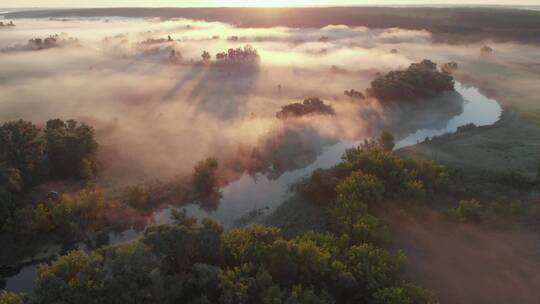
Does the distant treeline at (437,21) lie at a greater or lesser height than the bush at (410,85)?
greater

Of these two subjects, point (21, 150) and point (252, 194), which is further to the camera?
point (252, 194)

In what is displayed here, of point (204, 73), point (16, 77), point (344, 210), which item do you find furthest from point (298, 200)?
point (16, 77)

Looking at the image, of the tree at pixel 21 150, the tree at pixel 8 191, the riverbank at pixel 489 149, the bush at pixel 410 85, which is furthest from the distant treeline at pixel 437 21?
the tree at pixel 8 191

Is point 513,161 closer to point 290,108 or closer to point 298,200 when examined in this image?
point 298,200

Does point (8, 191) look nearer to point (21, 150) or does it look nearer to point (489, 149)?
point (21, 150)

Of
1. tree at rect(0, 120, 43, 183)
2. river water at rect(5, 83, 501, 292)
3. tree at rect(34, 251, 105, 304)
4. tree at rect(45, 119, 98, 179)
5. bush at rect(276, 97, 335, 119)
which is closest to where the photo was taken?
tree at rect(34, 251, 105, 304)

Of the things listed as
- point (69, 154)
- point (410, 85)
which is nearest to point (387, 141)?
point (410, 85)

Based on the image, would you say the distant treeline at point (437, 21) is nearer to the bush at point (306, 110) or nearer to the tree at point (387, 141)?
the bush at point (306, 110)

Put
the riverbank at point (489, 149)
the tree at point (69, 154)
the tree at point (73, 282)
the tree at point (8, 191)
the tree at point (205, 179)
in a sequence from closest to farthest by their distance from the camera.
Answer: the tree at point (73, 282)
the tree at point (8, 191)
the tree at point (205, 179)
the tree at point (69, 154)
the riverbank at point (489, 149)

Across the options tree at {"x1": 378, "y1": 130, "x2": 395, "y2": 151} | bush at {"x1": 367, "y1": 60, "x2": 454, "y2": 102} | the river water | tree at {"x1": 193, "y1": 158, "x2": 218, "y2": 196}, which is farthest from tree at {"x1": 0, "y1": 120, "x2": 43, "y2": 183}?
bush at {"x1": 367, "y1": 60, "x2": 454, "y2": 102}

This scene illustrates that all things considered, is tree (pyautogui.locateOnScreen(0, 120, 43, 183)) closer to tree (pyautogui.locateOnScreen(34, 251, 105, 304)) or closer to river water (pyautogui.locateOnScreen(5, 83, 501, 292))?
river water (pyautogui.locateOnScreen(5, 83, 501, 292))

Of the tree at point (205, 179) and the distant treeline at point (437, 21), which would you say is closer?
the tree at point (205, 179)
